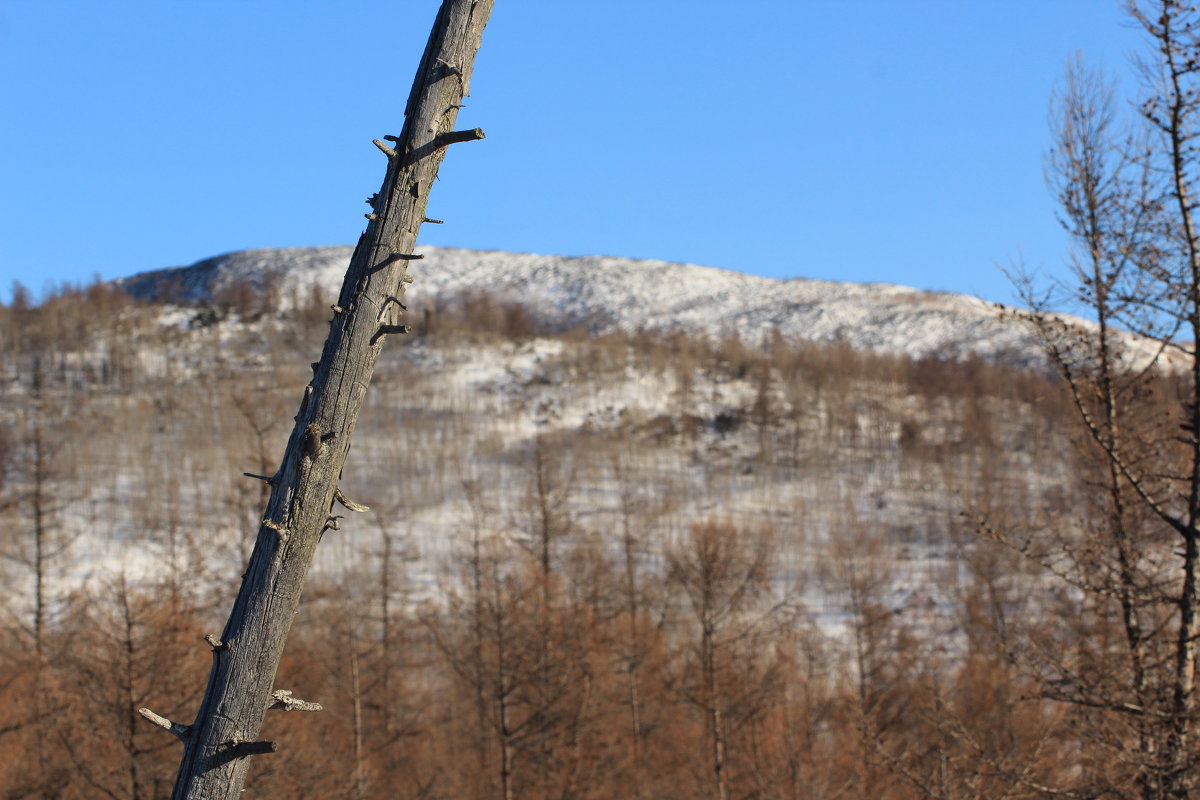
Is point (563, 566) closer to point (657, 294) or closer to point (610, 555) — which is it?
point (610, 555)

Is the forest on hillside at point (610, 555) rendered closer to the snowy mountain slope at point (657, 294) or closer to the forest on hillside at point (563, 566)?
the forest on hillside at point (563, 566)

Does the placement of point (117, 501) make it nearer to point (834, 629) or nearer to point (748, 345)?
point (834, 629)

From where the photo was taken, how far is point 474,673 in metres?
24.8

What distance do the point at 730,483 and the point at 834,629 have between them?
21.8 m

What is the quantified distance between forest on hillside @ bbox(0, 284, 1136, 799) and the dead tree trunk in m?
5.43

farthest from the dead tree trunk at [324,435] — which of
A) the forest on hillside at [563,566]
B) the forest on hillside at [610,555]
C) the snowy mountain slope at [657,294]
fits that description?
the snowy mountain slope at [657,294]

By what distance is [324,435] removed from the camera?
3729 mm

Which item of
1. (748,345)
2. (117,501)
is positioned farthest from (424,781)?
(748,345)

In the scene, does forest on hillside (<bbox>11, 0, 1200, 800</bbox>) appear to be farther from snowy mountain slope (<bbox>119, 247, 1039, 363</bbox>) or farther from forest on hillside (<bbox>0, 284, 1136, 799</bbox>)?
snowy mountain slope (<bbox>119, 247, 1039, 363</bbox>)

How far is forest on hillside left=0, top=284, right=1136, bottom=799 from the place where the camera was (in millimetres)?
14805

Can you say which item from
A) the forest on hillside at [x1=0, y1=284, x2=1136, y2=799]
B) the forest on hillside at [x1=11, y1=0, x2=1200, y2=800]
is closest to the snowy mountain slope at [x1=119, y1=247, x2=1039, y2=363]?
the forest on hillside at [x1=0, y1=284, x2=1136, y2=799]

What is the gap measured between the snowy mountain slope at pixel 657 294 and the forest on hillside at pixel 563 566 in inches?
636

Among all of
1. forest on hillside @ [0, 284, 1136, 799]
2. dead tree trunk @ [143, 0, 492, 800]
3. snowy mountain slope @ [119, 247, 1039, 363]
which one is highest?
snowy mountain slope @ [119, 247, 1039, 363]

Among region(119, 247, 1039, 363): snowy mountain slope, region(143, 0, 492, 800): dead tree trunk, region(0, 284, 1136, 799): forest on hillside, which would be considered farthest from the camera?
region(119, 247, 1039, 363): snowy mountain slope
